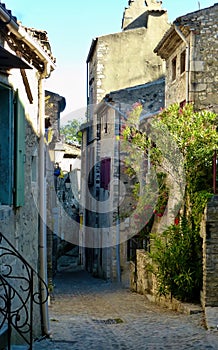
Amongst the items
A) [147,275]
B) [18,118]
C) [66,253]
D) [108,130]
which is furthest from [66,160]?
[18,118]

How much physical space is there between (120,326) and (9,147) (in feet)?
17.3

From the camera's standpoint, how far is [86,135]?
3038 centimetres

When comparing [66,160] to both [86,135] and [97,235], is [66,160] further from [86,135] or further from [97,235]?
[97,235]

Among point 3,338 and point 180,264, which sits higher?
point 3,338

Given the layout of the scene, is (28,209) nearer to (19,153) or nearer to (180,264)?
(19,153)

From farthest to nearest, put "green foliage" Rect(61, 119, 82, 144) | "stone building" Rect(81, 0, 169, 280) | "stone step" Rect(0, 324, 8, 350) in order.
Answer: "green foliage" Rect(61, 119, 82, 144), "stone building" Rect(81, 0, 169, 280), "stone step" Rect(0, 324, 8, 350)

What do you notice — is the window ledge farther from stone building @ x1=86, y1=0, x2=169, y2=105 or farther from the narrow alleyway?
stone building @ x1=86, y1=0, x2=169, y2=105

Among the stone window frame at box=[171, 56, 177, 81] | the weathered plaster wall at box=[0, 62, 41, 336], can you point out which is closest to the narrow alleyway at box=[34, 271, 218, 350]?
the weathered plaster wall at box=[0, 62, 41, 336]

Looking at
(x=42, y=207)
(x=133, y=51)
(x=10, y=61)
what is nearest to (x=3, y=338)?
(x=10, y=61)

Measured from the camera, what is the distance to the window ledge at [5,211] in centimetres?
718

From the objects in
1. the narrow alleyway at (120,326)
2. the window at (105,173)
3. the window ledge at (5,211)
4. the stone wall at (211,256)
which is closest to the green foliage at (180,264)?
the narrow alleyway at (120,326)

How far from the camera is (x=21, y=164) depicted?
798 centimetres

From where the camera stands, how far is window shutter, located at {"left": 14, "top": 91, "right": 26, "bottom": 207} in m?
7.71

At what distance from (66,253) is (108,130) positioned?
13215 mm
